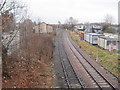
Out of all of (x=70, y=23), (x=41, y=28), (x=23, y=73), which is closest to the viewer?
(x=23, y=73)

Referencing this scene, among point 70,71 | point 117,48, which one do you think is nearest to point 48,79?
point 70,71

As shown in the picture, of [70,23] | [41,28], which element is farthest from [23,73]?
[70,23]

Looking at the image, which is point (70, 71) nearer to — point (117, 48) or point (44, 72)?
point (44, 72)

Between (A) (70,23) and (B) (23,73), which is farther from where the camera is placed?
(A) (70,23)

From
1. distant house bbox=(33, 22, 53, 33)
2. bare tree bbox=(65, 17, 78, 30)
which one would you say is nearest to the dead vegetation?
distant house bbox=(33, 22, 53, 33)

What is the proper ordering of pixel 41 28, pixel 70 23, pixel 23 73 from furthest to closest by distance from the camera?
pixel 70 23, pixel 41 28, pixel 23 73

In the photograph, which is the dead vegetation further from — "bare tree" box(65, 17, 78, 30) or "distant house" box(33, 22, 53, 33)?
"bare tree" box(65, 17, 78, 30)

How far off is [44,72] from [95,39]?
1654 centimetres

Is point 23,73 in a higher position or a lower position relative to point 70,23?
lower

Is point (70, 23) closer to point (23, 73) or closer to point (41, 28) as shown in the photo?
point (41, 28)

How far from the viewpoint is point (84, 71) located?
11484 mm

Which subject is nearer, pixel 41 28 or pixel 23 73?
pixel 23 73

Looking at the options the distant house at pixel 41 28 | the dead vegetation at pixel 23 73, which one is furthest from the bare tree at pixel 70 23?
the dead vegetation at pixel 23 73

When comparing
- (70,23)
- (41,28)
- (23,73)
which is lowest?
(23,73)
